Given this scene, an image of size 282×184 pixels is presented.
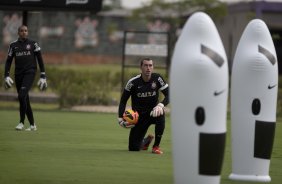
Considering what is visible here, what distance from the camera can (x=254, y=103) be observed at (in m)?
12.4

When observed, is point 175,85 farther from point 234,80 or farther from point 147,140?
point 147,140

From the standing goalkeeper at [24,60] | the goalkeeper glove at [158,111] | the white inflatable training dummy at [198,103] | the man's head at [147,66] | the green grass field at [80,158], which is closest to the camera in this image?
the white inflatable training dummy at [198,103]

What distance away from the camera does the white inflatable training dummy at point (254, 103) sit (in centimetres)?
1226

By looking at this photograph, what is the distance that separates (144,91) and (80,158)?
2.03 metres

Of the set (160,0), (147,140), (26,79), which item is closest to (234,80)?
(147,140)

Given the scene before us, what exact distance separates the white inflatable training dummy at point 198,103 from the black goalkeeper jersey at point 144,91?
556 cm

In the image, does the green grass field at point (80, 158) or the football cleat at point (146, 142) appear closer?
the green grass field at point (80, 158)

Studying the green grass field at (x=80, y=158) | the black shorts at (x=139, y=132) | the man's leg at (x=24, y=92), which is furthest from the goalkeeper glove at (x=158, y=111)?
the man's leg at (x=24, y=92)

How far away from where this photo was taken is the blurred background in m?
28.4

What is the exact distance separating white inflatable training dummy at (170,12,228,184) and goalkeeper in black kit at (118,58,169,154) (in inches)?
207

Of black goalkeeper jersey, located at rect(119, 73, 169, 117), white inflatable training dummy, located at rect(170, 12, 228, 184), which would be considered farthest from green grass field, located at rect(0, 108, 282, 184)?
white inflatable training dummy, located at rect(170, 12, 228, 184)

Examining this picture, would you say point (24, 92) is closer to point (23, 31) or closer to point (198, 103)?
point (23, 31)

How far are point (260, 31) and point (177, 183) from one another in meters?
2.86

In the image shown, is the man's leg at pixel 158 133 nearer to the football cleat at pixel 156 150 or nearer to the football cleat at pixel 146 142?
the football cleat at pixel 156 150
